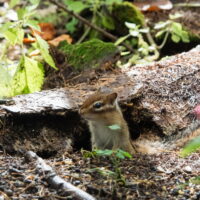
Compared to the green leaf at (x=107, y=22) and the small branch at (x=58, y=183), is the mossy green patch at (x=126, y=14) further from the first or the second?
the small branch at (x=58, y=183)

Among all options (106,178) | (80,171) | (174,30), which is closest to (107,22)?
(174,30)

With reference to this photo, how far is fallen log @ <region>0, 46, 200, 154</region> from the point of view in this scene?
14.0 ft

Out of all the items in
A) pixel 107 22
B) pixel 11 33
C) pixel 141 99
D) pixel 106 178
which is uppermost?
pixel 11 33

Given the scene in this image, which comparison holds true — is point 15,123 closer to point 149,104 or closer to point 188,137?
point 149,104

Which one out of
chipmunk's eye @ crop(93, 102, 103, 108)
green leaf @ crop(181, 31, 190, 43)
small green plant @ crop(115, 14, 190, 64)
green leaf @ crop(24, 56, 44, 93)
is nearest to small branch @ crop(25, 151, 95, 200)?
chipmunk's eye @ crop(93, 102, 103, 108)

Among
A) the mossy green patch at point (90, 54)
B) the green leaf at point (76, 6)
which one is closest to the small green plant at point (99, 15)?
the green leaf at point (76, 6)

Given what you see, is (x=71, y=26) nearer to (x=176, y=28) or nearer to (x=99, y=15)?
(x=99, y=15)

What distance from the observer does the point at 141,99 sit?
4.64 metres

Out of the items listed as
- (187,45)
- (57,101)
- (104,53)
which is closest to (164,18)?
(187,45)

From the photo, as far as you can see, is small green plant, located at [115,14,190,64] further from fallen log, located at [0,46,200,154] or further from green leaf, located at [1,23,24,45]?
green leaf, located at [1,23,24,45]

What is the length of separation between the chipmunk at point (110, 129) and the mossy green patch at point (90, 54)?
2.87 ft

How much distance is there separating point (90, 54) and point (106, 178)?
218 cm

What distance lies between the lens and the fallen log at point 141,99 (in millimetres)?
4270

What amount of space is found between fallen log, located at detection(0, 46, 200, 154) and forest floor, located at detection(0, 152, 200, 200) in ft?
1.59
